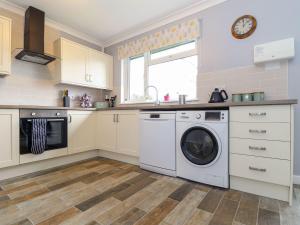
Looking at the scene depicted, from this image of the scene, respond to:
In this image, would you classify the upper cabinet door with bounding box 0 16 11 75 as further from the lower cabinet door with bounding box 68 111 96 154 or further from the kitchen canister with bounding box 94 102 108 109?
the kitchen canister with bounding box 94 102 108 109

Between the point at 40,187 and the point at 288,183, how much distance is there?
91.7 inches

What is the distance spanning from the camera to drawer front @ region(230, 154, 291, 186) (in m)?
1.40

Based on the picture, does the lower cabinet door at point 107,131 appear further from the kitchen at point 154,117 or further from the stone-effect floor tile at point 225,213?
the stone-effect floor tile at point 225,213

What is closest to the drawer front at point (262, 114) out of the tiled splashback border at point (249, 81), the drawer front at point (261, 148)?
the drawer front at point (261, 148)

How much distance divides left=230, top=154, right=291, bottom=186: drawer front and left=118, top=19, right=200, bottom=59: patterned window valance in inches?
70.1

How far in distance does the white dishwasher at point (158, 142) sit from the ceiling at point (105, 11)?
1.59m

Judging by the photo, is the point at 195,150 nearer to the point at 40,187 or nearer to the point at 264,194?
the point at 264,194

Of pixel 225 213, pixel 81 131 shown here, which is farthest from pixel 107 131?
pixel 225 213

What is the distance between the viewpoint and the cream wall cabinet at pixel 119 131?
2.49 metres

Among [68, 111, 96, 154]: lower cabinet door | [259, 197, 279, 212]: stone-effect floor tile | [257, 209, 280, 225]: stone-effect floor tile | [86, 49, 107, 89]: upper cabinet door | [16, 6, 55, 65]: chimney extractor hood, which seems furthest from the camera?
[86, 49, 107, 89]: upper cabinet door

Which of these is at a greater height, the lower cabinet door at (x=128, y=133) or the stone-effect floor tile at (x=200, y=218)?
the lower cabinet door at (x=128, y=133)

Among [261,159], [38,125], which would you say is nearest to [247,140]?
[261,159]

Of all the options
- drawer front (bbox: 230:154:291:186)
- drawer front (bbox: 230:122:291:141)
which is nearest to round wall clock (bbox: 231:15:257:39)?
drawer front (bbox: 230:122:291:141)

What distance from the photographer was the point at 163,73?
2.97 meters
